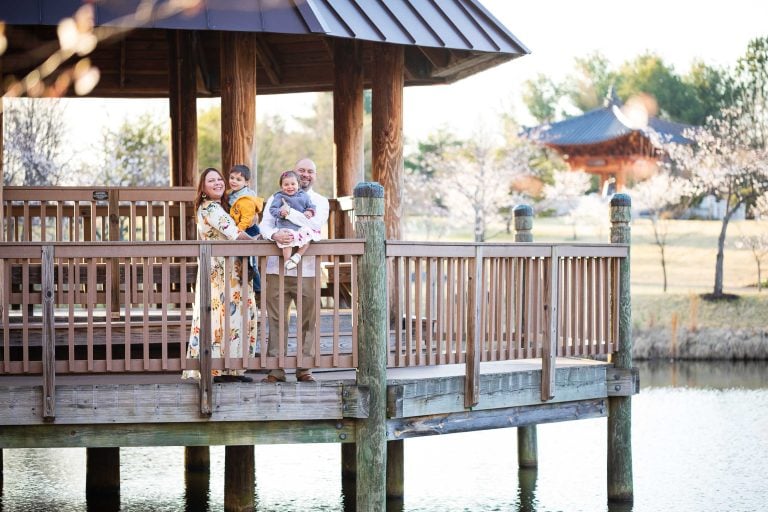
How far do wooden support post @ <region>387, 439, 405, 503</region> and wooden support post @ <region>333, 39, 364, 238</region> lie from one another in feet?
7.73

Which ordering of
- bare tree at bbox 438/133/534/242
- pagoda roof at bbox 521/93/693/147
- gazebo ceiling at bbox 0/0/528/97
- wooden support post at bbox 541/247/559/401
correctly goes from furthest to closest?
bare tree at bbox 438/133/534/242 → pagoda roof at bbox 521/93/693/147 → wooden support post at bbox 541/247/559/401 → gazebo ceiling at bbox 0/0/528/97

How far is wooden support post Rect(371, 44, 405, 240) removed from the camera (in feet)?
44.5

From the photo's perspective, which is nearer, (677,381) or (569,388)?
(569,388)

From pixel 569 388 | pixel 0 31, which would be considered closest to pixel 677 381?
pixel 569 388

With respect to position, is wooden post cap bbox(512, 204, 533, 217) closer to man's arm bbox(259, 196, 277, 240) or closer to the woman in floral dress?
the woman in floral dress

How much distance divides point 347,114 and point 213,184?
4.45 m

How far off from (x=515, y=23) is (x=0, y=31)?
5278 centimetres

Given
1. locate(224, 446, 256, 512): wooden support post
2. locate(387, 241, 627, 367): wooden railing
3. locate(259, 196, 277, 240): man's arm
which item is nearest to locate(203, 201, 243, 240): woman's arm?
locate(259, 196, 277, 240): man's arm

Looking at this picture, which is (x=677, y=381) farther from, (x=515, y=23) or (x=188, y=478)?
(x=515, y=23)

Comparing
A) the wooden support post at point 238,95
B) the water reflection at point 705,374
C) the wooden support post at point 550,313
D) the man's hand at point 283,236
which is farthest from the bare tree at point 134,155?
the man's hand at point 283,236

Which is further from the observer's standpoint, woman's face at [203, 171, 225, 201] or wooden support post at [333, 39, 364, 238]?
wooden support post at [333, 39, 364, 238]

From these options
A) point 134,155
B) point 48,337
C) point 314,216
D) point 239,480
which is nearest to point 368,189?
point 314,216

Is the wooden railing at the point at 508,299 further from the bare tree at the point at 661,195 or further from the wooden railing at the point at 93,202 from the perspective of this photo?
the bare tree at the point at 661,195

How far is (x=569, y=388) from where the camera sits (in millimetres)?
12273
